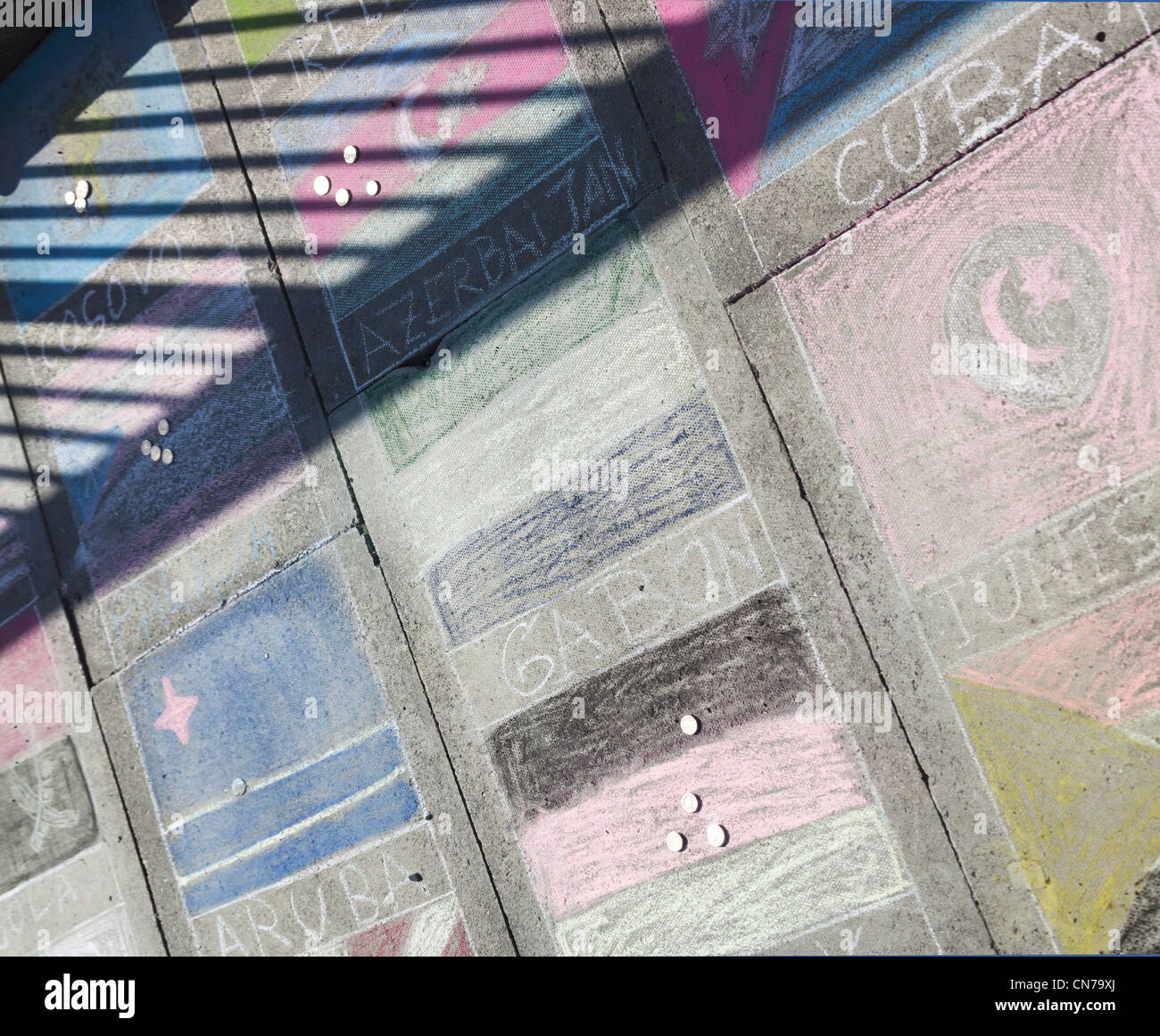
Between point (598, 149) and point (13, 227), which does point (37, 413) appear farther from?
point (598, 149)

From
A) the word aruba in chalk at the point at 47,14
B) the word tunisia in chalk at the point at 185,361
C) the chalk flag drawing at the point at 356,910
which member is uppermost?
the word aruba in chalk at the point at 47,14

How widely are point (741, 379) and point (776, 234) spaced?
1.07 meters

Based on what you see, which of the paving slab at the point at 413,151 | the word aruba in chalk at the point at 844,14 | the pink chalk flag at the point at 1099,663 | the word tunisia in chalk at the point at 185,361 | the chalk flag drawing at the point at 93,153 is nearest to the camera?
the pink chalk flag at the point at 1099,663

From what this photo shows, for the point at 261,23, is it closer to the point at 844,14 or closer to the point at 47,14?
the point at 47,14

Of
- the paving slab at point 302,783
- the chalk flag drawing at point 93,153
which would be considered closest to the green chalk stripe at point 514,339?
the paving slab at point 302,783

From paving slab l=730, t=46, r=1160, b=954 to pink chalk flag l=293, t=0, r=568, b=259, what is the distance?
283 cm

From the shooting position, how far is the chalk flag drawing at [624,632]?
6.25 metres

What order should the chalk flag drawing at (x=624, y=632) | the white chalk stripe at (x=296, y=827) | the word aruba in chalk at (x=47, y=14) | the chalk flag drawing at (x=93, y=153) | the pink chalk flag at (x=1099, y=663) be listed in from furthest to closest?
the word aruba in chalk at (x=47, y=14)
the chalk flag drawing at (x=93, y=153)
the white chalk stripe at (x=296, y=827)
the chalk flag drawing at (x=624, y=632)
the pink chalk flag at (x=1099, y=663)

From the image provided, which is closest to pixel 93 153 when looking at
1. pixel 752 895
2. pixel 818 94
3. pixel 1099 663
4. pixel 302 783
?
pixel 302 783

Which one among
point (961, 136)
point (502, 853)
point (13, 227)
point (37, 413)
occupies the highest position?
point (13, 227)

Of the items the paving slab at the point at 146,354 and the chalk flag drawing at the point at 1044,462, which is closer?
the chalk flag drawing at the point at 1044,462

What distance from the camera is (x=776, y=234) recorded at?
6.36m

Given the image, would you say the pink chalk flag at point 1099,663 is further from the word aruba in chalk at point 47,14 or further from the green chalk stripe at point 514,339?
the word aruba in chalk at point 47,14
